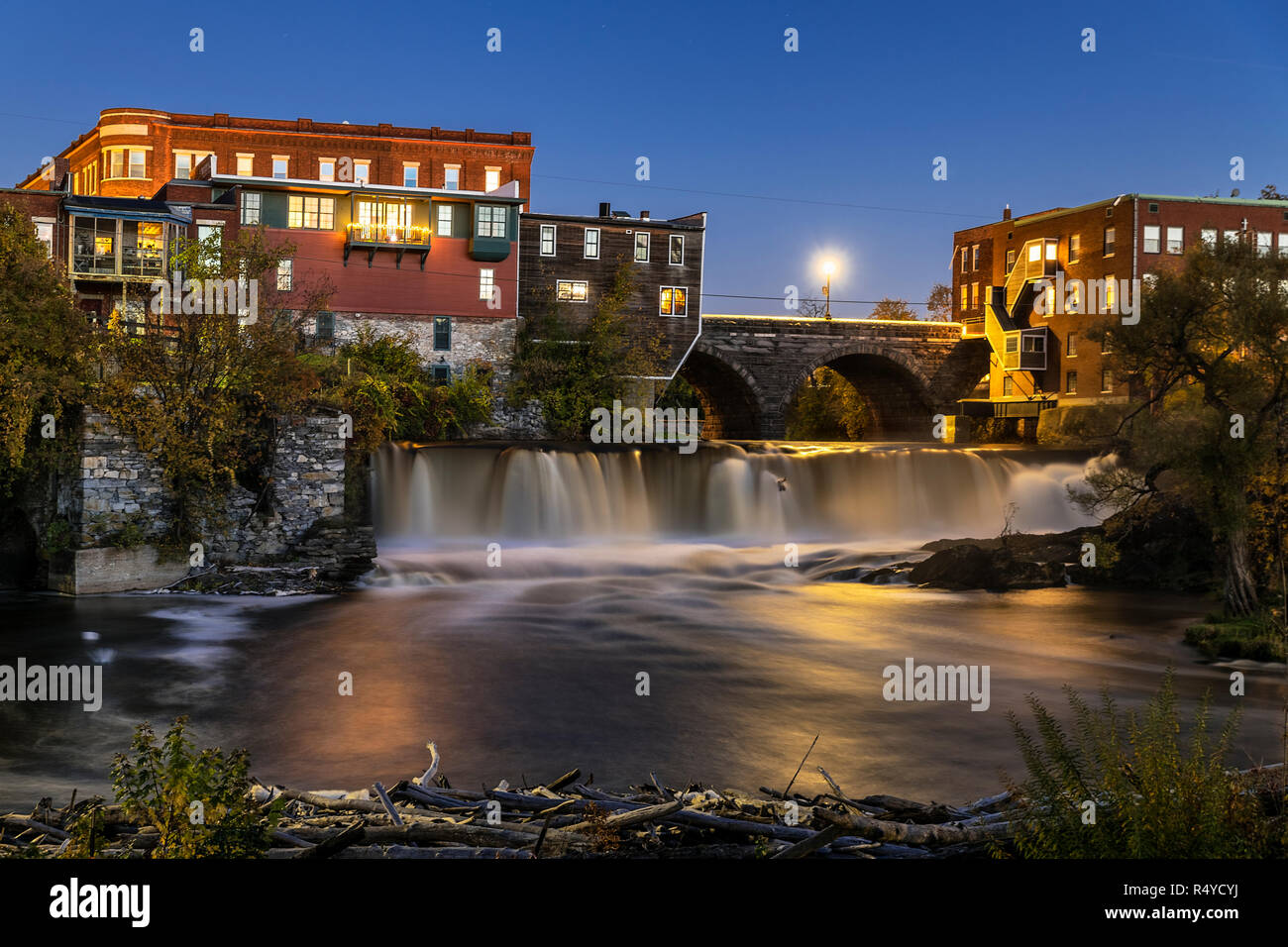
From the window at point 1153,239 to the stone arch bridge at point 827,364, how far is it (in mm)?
11850

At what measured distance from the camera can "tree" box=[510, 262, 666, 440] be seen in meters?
48.2

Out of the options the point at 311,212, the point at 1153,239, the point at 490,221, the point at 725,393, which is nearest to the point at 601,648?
the point at 490,221

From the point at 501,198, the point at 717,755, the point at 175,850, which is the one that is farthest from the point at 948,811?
the point at 501,198

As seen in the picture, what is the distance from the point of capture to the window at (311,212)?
1863 inches

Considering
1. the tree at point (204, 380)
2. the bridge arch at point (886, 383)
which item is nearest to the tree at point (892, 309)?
the bridge arch at point (886, 383)

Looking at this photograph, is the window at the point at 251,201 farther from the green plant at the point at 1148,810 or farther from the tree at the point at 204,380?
the green plant at the point at 1148,810

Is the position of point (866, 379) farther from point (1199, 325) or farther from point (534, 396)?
point (1199, 325)

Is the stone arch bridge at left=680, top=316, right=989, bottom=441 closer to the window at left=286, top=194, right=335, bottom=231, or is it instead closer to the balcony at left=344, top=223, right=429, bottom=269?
the balcony at left=344, top=223, right=429, bottom=269

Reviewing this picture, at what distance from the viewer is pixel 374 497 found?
3319 cm

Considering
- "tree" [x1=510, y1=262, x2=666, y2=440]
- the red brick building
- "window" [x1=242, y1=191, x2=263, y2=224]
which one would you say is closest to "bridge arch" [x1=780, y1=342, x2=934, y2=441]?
the red brick building

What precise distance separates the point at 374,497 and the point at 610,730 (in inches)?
762

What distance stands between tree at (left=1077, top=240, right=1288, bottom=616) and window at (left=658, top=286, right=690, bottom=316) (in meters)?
32.7

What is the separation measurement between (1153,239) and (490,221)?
3454cm

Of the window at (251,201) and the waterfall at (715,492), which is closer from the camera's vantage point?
the waterfall at (715,492)
